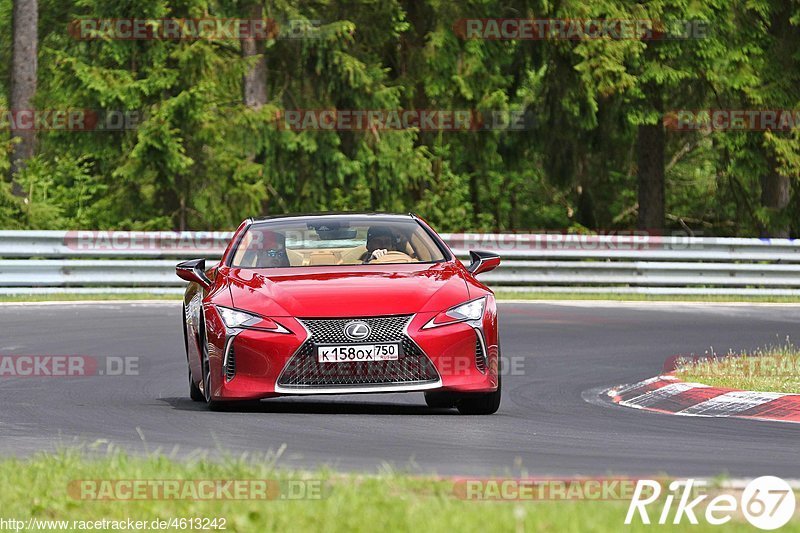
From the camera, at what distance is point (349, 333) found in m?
10.9

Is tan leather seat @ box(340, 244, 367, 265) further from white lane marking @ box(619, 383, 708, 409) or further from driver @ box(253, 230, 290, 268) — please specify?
white lane marking @ box(619, 383, 708, 409)

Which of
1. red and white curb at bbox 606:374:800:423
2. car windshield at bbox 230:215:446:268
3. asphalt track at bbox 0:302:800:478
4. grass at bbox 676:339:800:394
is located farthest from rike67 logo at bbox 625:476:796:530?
grass at bbox 676:339:800:394

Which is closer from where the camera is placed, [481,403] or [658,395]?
→ [481,403]

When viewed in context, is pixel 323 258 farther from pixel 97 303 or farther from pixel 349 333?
pixel 97 303

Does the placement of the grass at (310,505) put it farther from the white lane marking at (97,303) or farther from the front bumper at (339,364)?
the white lane marking at (97,303)

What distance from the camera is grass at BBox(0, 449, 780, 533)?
249 inches

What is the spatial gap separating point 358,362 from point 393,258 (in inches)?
64.5

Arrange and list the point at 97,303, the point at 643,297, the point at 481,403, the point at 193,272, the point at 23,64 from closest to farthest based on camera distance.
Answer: the point at 481,403
the point at 193,272
the point at 97,303
the point at 643,297
the point at 23,64

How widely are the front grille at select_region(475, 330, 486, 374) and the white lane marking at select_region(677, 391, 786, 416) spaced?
2.09m

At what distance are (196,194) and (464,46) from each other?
809 centimetres

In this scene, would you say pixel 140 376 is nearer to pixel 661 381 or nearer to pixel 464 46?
pixel 661 381

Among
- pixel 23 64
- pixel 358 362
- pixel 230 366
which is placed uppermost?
pixel 23 64

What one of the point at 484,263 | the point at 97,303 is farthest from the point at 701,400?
the point at 97,303

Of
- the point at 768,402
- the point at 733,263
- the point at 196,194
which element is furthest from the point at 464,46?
the point at 768,402
